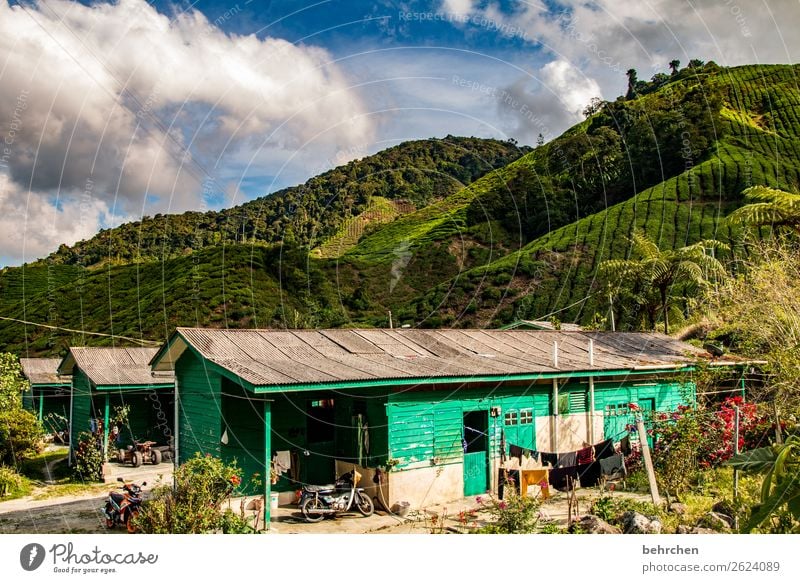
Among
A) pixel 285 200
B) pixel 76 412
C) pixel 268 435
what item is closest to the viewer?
pixel 268 435

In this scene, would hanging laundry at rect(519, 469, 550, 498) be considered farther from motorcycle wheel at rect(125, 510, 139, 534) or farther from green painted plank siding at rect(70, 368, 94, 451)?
green painted plank siding at rect(70, 368, 94, 451)

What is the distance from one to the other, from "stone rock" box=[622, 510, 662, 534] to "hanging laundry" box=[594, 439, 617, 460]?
3954 millimetres

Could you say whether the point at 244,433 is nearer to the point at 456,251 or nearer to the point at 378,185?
the point at 378,185

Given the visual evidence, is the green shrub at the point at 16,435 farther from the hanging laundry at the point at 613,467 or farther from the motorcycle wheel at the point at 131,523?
the hanging laundry at the point at 613,467

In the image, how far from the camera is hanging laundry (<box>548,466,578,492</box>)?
41.8 feet

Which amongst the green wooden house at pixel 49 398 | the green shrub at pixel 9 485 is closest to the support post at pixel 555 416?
the green shrub at pixel 9 485

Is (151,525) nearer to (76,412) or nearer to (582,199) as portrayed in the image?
(76,412)

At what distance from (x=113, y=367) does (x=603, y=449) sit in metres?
13.8

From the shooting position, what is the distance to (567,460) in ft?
42.0

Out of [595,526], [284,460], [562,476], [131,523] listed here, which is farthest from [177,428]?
[595,526]

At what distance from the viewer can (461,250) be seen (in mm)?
50062

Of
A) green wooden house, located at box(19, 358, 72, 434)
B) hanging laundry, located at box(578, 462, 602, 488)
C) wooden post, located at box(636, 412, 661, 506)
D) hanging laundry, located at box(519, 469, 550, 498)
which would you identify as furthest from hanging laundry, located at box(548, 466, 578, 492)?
green wooden house, located at box(19, 358, 72, 434)

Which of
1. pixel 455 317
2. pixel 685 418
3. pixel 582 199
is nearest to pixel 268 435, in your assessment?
pixel 685 418
